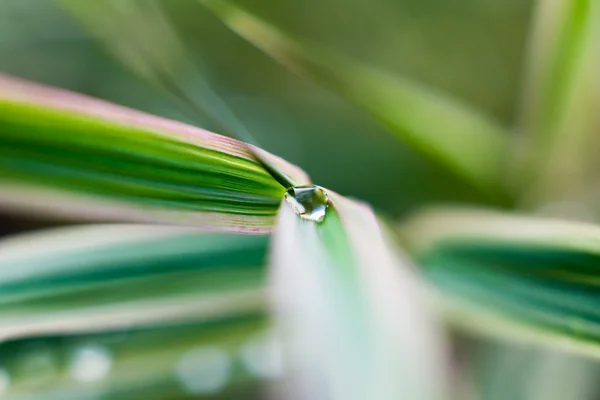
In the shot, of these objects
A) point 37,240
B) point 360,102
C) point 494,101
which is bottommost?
point 37,240

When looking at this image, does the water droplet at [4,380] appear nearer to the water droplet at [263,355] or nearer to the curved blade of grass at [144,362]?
the curved blade of grass at [144,362]

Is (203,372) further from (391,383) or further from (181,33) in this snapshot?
(181,33)

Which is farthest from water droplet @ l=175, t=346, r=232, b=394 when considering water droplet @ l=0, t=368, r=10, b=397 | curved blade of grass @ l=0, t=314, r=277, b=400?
water droplet @ l=0, t=368, r=10, b=397

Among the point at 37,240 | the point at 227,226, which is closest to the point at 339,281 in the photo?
the point at 227,226

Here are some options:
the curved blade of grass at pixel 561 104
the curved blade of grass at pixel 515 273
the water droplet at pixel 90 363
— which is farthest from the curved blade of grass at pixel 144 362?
the curved blade of grass at pixel 561 104

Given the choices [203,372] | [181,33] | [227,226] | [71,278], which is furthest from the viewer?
[181,33]

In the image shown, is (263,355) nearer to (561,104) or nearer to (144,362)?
(144,362)
